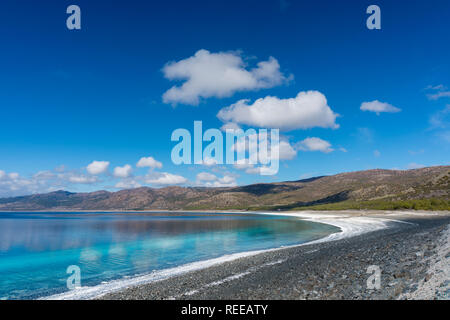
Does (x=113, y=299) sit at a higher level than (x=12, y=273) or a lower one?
higher

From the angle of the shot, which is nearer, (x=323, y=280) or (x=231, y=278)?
(x=323, y=280)

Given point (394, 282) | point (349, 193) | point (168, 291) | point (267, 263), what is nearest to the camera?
point (394, 282)

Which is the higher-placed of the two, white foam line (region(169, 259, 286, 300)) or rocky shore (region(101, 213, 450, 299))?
rocky shore (region(101, 213, 450, 299))

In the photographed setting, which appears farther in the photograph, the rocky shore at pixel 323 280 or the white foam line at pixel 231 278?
the white foam line at pixel 231 278

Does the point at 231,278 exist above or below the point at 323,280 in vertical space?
below

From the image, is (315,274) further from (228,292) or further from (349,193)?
(349,193)

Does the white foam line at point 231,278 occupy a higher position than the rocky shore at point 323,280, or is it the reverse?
the rocky shore at point 323,280

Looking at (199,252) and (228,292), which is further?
(199,252)

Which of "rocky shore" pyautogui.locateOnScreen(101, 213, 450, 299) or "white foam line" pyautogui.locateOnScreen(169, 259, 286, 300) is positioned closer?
"rocky shore" pyautogui.locateOnScreen(101, 213, 450, 299)
